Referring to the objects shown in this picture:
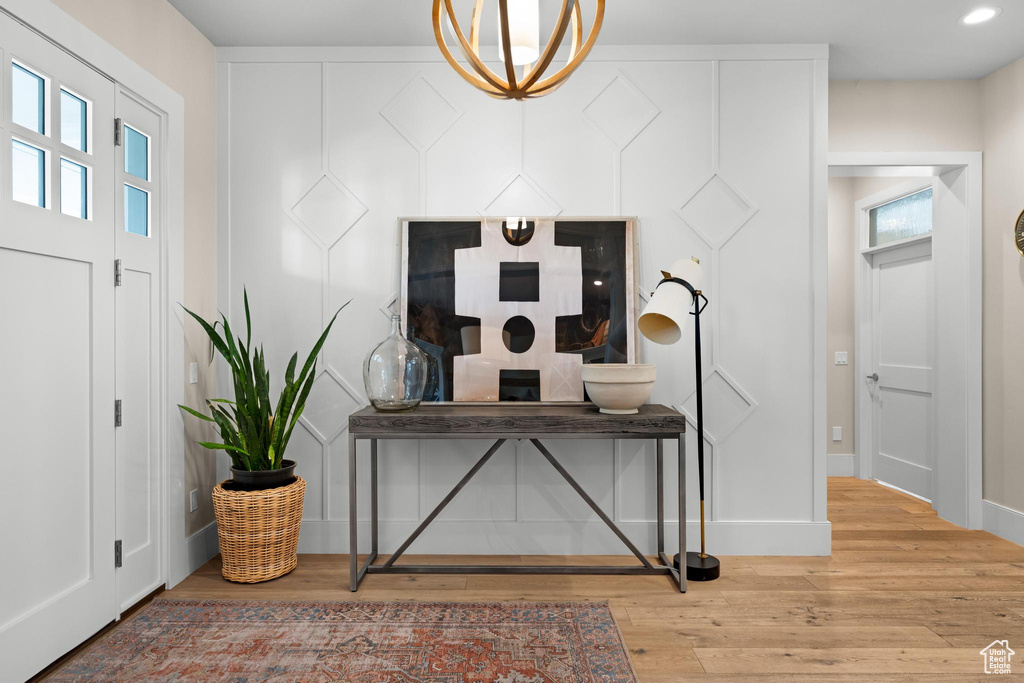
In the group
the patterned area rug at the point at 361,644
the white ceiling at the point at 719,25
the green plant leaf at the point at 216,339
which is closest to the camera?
the patterned area rug at the point at 361,644

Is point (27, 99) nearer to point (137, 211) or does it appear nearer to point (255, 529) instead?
point (137, 211)

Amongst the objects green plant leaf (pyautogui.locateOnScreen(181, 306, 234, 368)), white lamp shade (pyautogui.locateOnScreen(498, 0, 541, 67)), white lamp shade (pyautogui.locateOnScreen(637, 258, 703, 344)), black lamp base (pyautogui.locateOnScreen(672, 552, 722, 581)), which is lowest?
black lamp base (pyautogui.locateOnScreen(672, 552, 722, 581))

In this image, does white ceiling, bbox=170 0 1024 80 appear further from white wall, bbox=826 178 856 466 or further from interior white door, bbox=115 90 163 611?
white wall, bbox=826 178 856 466

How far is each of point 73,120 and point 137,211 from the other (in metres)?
0.44

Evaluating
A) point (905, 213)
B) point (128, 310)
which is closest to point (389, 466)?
point (128, 310)

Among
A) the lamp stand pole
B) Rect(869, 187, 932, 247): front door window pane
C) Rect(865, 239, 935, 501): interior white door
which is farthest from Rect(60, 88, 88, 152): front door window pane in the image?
Rect(869, 187, 932, 247): front door window pane

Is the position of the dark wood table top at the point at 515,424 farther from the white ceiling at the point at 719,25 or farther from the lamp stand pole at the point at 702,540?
the white ceiling at the point at 719,25

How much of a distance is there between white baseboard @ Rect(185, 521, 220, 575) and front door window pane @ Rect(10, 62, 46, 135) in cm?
187

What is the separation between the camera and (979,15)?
286 cm

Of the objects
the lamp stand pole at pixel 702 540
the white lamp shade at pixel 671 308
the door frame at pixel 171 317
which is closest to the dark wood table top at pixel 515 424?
the lamp stand pole at pixel 702 540

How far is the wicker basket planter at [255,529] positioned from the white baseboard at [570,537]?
1.23 ft

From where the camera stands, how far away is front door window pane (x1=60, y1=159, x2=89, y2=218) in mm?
2123

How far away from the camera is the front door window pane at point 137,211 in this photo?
8.16 ft

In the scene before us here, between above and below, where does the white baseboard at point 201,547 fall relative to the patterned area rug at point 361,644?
above
